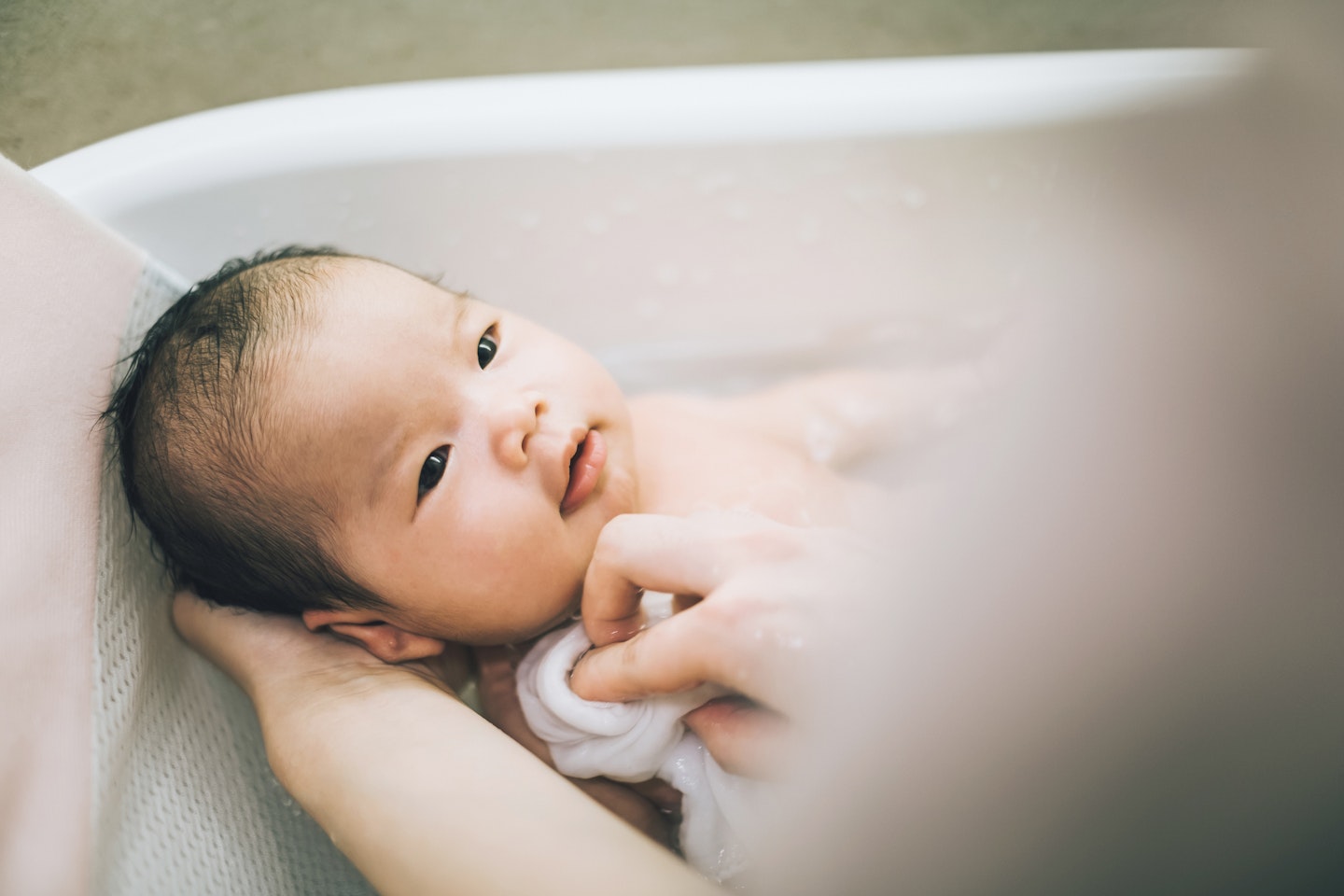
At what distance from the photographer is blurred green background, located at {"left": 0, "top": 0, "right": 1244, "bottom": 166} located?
4.50 ft

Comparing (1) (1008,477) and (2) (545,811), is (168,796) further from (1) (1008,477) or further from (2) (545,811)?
(1) (1008,477)

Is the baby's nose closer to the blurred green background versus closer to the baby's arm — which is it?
the baby's arm

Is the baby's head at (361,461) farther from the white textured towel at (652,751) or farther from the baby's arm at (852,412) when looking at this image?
the baby's arm at (852,412)

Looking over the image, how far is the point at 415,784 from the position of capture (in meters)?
0.57

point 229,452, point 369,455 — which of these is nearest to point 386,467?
point 369,455

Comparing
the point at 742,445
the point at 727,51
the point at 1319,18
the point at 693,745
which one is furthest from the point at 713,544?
the point at 727,51

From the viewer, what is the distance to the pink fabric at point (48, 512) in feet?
1.92

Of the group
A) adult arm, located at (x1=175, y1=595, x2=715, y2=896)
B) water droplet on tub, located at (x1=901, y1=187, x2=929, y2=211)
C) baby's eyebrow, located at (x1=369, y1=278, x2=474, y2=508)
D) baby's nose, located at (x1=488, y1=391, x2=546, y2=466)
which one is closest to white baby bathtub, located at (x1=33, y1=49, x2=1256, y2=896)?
water droplet on tub, located at (x1=901, y1=187, x2=929, y2=211)

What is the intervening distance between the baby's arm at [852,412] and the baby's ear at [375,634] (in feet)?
1.51

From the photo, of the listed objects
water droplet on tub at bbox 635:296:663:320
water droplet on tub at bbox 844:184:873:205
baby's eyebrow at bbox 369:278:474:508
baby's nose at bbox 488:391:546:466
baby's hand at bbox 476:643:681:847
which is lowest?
baby's hand at bbox 476:643:681:847

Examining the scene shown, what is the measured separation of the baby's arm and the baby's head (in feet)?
1.14

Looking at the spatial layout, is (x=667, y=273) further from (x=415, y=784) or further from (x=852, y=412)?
(x=415, y=784)

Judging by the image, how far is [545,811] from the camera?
54 cm

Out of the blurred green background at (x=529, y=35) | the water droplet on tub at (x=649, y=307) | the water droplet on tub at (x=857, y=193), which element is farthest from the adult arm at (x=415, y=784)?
the blurred green background at (x=529, y=35)
